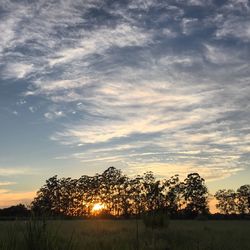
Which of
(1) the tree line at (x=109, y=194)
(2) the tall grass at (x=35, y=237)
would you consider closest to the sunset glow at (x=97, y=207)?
(1) the tree line at (x=109, y=194)

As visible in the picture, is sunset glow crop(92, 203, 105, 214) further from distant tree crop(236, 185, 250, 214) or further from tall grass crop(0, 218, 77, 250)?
tall grass crop(0, 218, 77, 250)

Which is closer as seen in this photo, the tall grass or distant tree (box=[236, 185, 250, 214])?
the tall grass

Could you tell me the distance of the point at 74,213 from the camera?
113438 mm

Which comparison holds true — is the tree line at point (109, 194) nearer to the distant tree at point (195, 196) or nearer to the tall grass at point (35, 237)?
the distant tree at point (195, 196)

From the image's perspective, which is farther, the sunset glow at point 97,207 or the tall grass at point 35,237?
the sunset glow at point 97,207

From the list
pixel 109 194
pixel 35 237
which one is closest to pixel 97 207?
Result: pixel 109 194

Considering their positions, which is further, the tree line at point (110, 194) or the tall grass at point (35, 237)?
the tree line at point (110, 194)

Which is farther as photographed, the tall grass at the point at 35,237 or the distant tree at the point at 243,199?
the distant tree at the point at 243,199

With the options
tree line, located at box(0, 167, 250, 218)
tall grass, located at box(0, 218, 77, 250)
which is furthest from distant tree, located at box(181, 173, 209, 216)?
tall grass, located at box(0, 218, 77, 250)

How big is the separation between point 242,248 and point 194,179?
323ft

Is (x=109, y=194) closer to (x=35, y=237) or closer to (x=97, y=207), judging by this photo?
(x=97, y=207)

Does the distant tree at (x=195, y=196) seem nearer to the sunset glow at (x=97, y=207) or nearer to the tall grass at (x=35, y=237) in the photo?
the sunset glow at (x=97, y=207)

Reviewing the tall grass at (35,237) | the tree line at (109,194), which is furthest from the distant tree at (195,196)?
the tall grass at (35,237)

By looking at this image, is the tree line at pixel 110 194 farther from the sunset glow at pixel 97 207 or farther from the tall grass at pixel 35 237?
the tall grass at pixel 35 237
